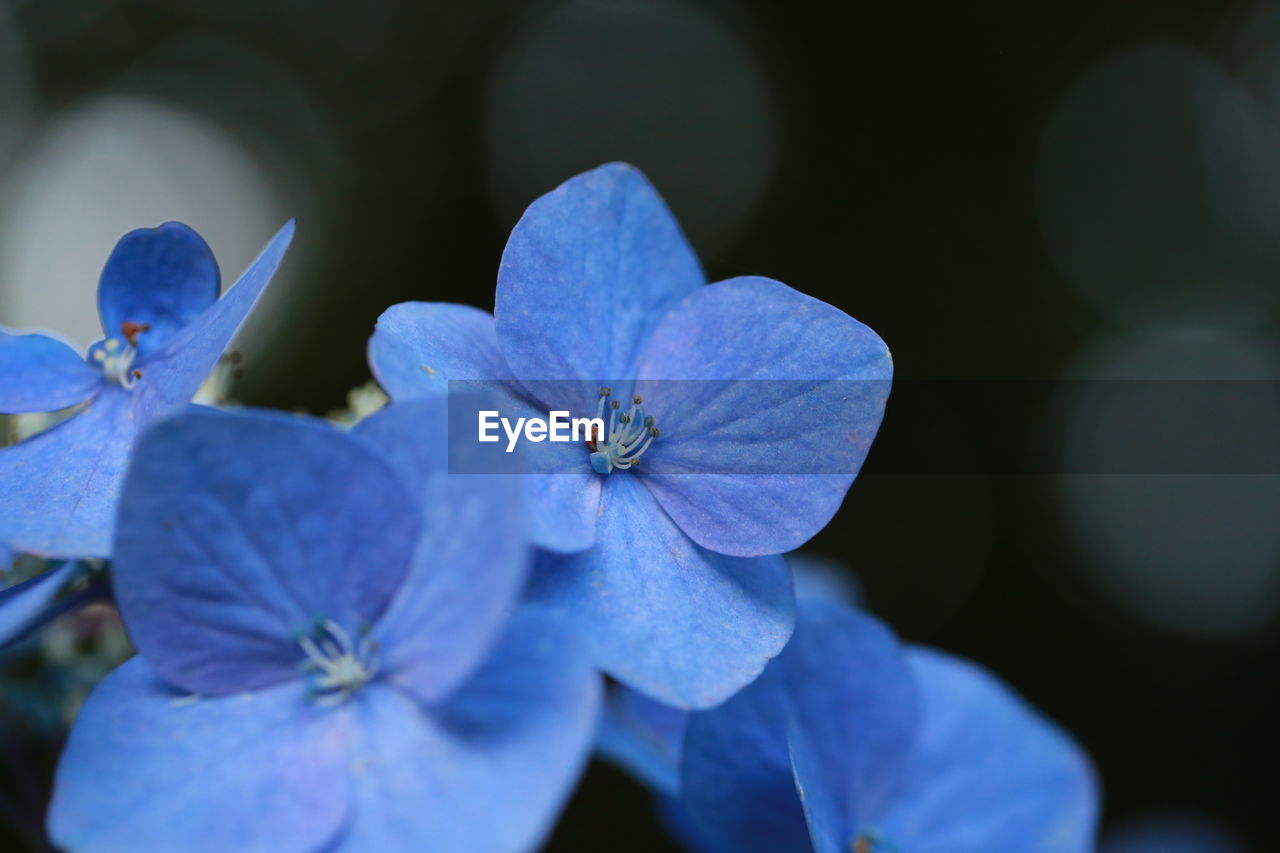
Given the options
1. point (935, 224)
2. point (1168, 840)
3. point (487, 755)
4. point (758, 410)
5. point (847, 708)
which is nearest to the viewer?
point (487, 755)

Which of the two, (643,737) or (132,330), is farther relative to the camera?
(643,737)

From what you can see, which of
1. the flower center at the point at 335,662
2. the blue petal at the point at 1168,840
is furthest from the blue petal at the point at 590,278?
the blue petal at the point at 1168,840

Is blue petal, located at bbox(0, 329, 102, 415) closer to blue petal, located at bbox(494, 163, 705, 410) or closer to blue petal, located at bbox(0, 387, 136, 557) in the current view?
blue petal, located at bbox(0, 387, 136, 557)

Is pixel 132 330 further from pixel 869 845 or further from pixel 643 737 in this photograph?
pixel 869 845

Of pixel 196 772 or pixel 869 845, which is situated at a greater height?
pixel 196 772

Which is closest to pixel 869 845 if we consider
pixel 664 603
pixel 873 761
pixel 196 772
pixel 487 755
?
pixel 873 761

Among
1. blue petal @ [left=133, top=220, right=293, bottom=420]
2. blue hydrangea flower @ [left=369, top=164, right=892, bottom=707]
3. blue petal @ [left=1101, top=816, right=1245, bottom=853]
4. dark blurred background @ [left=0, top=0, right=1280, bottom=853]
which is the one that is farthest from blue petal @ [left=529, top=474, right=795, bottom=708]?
dark blurred background @ [left=0, top=0, right=1280, bottom=853]
